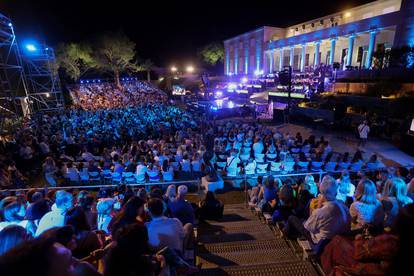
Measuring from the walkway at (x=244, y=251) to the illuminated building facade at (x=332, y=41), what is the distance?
2201 centimetres

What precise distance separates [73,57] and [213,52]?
103 ft

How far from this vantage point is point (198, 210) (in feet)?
18.3

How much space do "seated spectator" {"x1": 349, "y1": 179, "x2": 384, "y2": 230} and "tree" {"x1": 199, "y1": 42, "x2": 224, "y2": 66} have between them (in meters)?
58.1

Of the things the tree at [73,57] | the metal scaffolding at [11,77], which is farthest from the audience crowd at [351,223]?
the tree at [73,57]

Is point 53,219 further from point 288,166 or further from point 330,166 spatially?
point 330,166

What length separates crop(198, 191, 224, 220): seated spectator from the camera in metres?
5.48

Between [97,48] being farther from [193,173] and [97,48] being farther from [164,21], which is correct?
[193,173]

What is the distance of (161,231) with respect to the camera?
301 cm

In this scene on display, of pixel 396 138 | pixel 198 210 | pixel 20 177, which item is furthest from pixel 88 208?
pixel 396 138

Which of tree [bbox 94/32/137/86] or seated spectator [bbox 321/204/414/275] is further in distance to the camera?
tree [bbox 94/32/137/86]

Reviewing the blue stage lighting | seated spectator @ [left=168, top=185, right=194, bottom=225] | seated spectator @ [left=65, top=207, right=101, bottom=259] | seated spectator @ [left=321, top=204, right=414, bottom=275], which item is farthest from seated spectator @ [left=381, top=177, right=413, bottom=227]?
the blue stage lighting

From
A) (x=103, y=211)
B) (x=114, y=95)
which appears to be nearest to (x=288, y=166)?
(x=103, y=211)

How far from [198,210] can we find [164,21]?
63.6 meters

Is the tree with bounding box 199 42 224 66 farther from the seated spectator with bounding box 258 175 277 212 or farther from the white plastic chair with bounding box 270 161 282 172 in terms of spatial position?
the seated spectator with bounding box 258 175 277 212
